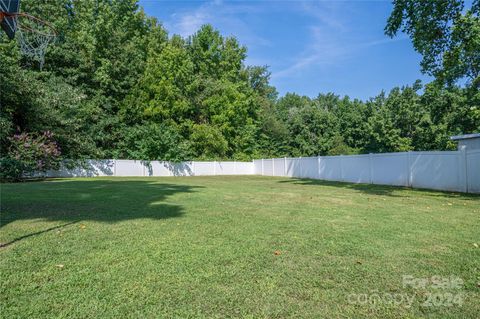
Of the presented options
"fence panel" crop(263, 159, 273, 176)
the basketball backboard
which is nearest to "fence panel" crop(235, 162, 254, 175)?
"fence panel" crop(263, 159, 273, 176)

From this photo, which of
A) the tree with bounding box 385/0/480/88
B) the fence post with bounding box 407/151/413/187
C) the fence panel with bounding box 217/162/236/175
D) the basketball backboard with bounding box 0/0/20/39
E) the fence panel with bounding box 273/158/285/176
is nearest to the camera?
the basketball backboard with bounding box 0/0/20/39

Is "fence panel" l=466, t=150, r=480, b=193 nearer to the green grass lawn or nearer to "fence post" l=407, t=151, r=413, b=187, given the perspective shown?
"fence post" l=407, t=151, r=413, b=187

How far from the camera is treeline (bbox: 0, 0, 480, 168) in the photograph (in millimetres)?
21484

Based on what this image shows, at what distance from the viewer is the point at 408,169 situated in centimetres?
1398

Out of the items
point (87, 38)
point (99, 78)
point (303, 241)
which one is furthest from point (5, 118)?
point (303, 241)

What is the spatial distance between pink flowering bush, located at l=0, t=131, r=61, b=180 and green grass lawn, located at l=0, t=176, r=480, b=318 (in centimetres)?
1174

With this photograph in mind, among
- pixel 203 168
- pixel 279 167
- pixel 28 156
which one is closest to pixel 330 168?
pixel 279 167

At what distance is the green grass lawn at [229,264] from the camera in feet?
7.91

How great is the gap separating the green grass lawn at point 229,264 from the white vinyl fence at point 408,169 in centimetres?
628

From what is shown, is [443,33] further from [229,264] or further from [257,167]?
[257,167]

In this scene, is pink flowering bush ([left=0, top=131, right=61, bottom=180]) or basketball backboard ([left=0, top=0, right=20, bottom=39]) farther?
pink flowering bush ([left=0, top=131, right=61, bottom=180])

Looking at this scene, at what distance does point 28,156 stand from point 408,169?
18446 mm

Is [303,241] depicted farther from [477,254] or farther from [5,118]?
[5,118]

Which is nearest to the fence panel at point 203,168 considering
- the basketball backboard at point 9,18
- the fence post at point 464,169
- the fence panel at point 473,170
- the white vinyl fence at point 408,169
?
the white vinyl fence at point 408,169
